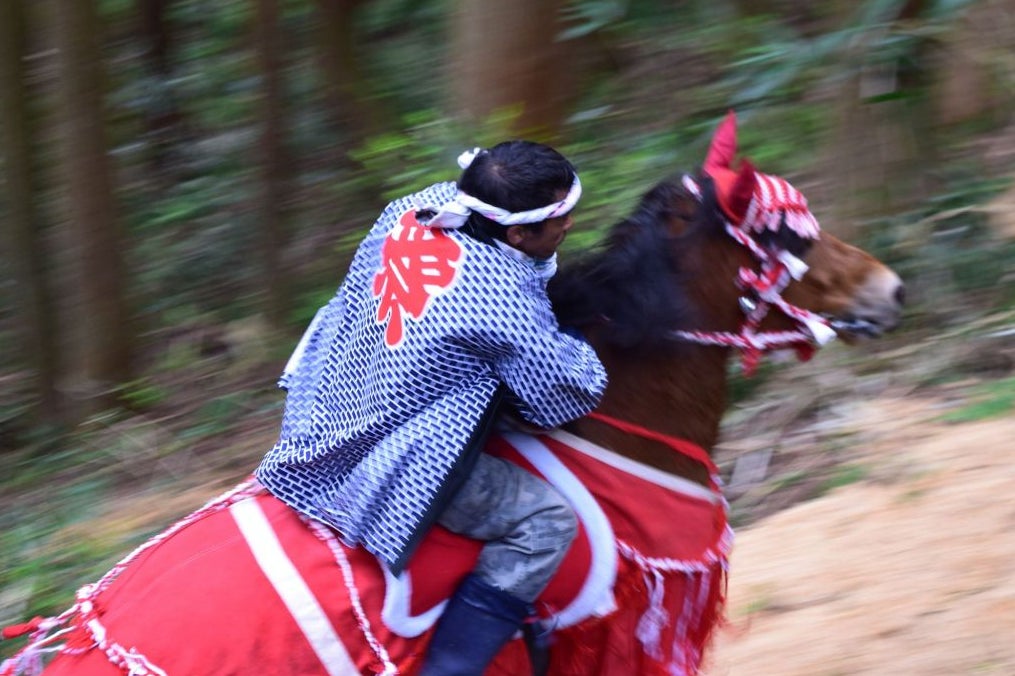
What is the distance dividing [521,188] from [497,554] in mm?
861

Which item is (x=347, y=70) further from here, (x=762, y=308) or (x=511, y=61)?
(x=762, y=308)

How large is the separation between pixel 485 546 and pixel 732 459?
10.2ft

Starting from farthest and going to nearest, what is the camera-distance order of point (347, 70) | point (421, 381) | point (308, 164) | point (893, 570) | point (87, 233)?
1. point (308, 164)
2. point (347, 70)
3. point (87, 233)
4. point (893, 570)
5. point (421, 381)

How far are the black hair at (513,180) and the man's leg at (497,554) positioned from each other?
56cm

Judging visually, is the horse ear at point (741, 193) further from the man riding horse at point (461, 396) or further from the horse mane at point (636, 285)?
the man riding horse at point (461, 396)

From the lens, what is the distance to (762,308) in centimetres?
326

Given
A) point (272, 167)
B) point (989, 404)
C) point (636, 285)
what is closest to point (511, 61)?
point (989, 404)

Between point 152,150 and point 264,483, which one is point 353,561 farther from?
point 152,150

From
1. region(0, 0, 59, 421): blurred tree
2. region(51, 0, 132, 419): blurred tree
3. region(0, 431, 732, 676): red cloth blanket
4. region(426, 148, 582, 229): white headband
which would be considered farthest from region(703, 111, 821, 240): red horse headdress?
region(0, 0, 59, 421): blurred tree

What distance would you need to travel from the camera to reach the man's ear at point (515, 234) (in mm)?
2928

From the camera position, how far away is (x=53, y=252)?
8.84 m

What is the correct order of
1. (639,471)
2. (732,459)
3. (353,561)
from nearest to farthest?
1. (353,561)
2. (639,471)
3. (732,459)

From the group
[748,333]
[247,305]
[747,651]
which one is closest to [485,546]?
[748,333]

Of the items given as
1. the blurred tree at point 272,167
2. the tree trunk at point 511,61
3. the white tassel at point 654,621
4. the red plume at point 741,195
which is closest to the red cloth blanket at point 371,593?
the white tassel at point 654,621
